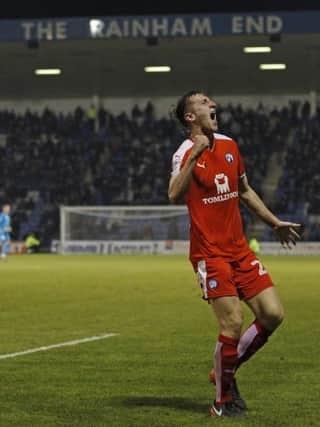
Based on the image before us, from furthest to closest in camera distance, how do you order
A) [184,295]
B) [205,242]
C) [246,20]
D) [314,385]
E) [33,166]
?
1. [33,166]
2. [246,20]
3. [184,295]
4. [314,385]
5. [205,242]

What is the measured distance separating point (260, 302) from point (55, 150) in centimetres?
4315

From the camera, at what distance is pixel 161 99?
53.0 meters

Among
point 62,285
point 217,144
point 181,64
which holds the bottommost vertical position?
point 62,285

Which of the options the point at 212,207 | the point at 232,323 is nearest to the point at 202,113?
the point at 212,207

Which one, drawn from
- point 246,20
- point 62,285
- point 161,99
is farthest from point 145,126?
point 62,285

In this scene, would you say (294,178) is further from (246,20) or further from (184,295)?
(184,295)

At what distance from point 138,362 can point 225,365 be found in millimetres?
A: 3310

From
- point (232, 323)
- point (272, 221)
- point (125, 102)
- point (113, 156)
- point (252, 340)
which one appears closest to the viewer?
point (232, 323)

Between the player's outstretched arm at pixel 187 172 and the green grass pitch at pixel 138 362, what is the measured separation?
61.1 inches

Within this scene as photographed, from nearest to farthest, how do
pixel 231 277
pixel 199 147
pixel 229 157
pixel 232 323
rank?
pixel 199 147 → pixel 232 323 → pixel 231 277 → pixel 229 157

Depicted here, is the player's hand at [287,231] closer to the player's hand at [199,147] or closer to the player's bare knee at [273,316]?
the player's bare knee at [273,316]

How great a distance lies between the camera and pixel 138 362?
37.1 feet

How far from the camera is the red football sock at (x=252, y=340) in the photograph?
840 cm

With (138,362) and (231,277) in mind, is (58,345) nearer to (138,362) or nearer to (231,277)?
(138,362)
